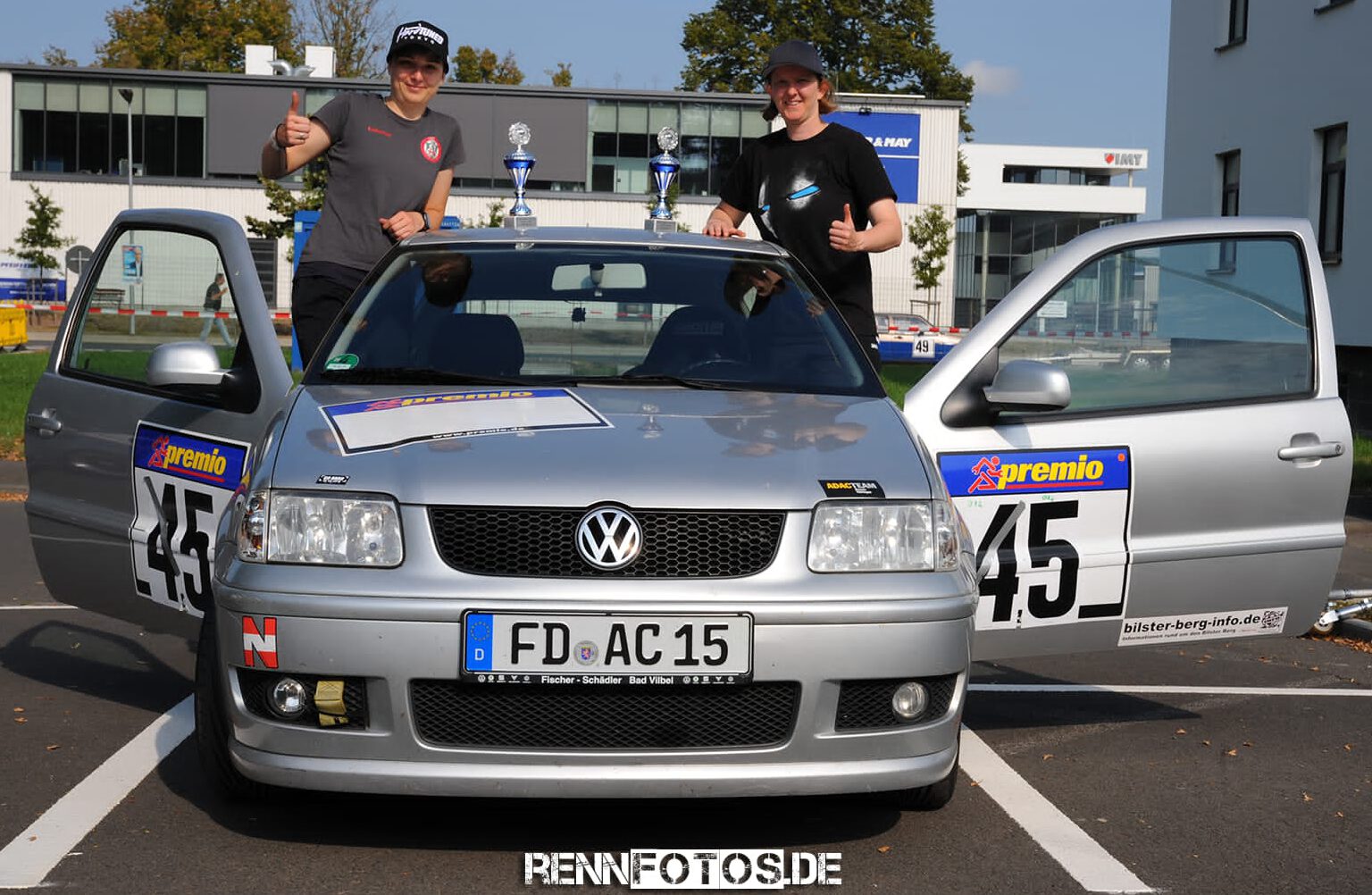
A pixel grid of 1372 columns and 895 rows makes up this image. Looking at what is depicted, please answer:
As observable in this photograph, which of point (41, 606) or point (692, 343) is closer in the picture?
point (692, 343)

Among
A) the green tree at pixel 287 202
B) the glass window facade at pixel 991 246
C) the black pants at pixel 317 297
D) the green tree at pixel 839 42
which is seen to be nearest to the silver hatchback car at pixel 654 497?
the black pants at pixel 317 297

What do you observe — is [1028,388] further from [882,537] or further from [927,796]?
[927,796]

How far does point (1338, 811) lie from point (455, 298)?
9.02ft

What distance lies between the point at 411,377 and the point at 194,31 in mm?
68970

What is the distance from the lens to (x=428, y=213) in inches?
254

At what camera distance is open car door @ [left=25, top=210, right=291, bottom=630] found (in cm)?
471

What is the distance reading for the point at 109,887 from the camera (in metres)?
3.58

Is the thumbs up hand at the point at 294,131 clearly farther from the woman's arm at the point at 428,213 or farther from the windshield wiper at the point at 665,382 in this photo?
the windshield wiper at the point at 665,382

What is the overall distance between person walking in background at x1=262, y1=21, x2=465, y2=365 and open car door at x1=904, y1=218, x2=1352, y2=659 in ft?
7.80

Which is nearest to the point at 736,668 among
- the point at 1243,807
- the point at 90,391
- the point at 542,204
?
the point at 1243,807

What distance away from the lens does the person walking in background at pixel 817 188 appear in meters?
6.35

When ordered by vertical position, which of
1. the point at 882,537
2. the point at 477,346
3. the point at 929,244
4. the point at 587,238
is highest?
the point at 929,244

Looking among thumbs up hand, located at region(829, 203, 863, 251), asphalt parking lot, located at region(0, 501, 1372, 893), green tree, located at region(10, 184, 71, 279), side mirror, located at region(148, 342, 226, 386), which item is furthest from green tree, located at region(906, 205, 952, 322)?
side mirror, located at region(148, 342, 226, 386)

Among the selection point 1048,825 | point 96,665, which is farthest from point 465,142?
point 1048,825
